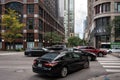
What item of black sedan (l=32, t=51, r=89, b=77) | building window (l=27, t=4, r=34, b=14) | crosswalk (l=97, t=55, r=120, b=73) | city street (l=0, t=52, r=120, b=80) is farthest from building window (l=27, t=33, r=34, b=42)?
black sedan (l=32, t=51, r=89, b=77)

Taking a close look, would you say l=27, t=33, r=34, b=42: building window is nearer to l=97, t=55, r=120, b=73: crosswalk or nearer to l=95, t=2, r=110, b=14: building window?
l=95, t=2, r=110, b=14: building window

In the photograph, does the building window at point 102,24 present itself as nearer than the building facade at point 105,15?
No

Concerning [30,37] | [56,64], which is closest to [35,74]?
Result: [56,64]

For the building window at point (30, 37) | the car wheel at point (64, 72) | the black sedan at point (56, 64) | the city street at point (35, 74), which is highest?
the building window at point (30, 37)

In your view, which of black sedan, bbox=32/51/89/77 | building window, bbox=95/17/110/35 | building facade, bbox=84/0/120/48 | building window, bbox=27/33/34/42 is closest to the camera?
black sedan, bbox=32/51/89/77

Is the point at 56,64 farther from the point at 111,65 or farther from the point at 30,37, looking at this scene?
the point at 30,37

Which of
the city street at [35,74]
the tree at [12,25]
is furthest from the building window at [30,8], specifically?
the city street at [35,74]

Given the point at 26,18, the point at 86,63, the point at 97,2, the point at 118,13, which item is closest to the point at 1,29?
the point at 26,18

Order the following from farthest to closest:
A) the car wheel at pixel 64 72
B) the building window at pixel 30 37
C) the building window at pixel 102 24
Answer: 1. the building window at pixel 30 37
2. the building window at pixel 102 24
3. the car wheel at pixel 64 72

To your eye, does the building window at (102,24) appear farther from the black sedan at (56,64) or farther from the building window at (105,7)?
the black sedan at (56,64)

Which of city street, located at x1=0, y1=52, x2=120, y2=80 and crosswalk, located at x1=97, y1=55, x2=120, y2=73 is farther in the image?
crosswalk, located at x1=97, y1=55, x2=120, y2=73

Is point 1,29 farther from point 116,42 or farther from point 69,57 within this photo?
point 69,57

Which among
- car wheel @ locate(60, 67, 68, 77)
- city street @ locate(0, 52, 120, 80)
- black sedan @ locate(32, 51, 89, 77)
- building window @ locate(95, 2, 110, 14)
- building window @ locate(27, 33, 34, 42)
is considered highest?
building window @ locate(95, 2, 110, 14)

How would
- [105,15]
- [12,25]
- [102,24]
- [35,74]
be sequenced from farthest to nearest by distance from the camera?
[102,24] → [105,15] → [12,25] → [35,74]
